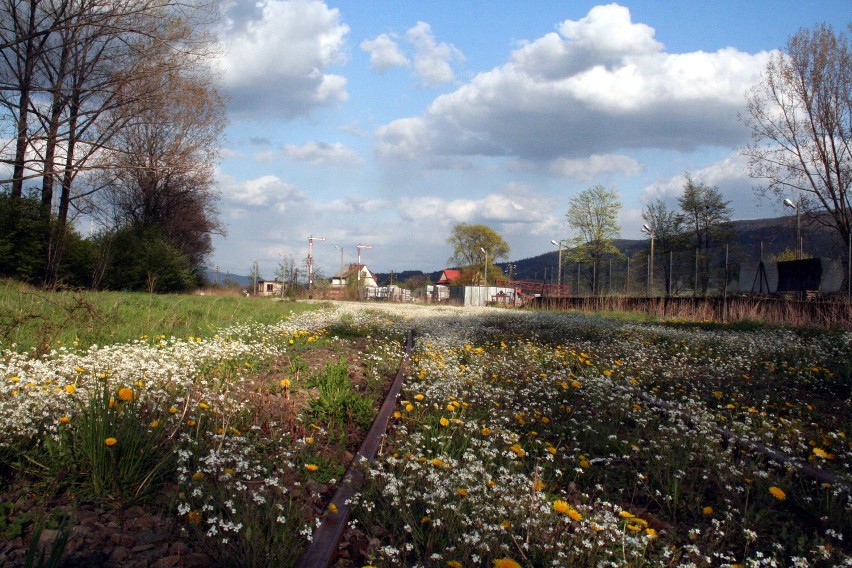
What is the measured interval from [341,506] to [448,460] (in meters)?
0.83

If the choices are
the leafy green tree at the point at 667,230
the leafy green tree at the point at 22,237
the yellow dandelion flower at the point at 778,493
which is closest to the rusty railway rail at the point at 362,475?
the yellow dandelion flower at the point at 778,493

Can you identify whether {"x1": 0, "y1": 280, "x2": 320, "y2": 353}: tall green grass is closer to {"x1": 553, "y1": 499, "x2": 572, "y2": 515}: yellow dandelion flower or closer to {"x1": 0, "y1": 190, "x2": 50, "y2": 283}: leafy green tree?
{"x1": 553, "y1": 499, "x2": 572, "y2": 515}: yellow dandelion flower

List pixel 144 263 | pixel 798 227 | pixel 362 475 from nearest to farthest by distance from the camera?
1. pixel 362 475
2. pixel 798 227
3. pixel 144 263

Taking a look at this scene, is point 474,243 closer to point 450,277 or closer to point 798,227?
point 450,277

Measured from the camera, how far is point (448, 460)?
11.5 ft

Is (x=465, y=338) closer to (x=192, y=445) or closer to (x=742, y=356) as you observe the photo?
(x=742, y=356)

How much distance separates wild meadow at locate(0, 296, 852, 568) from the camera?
8.83 feet

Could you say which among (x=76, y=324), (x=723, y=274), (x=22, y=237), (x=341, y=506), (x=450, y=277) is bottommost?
(x=341, y=506)

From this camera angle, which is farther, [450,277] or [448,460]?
[450,277]

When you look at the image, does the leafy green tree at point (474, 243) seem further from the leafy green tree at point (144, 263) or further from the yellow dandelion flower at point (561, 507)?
the yellow dandelion flower at point (561, 507)

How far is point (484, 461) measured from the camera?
3752 mm

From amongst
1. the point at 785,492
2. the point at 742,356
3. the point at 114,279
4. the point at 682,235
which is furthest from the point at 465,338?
the point at 682,235

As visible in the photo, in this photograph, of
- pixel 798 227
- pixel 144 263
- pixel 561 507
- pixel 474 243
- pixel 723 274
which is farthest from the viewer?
pixel 474 243

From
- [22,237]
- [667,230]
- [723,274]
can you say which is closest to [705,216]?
[667,230]
